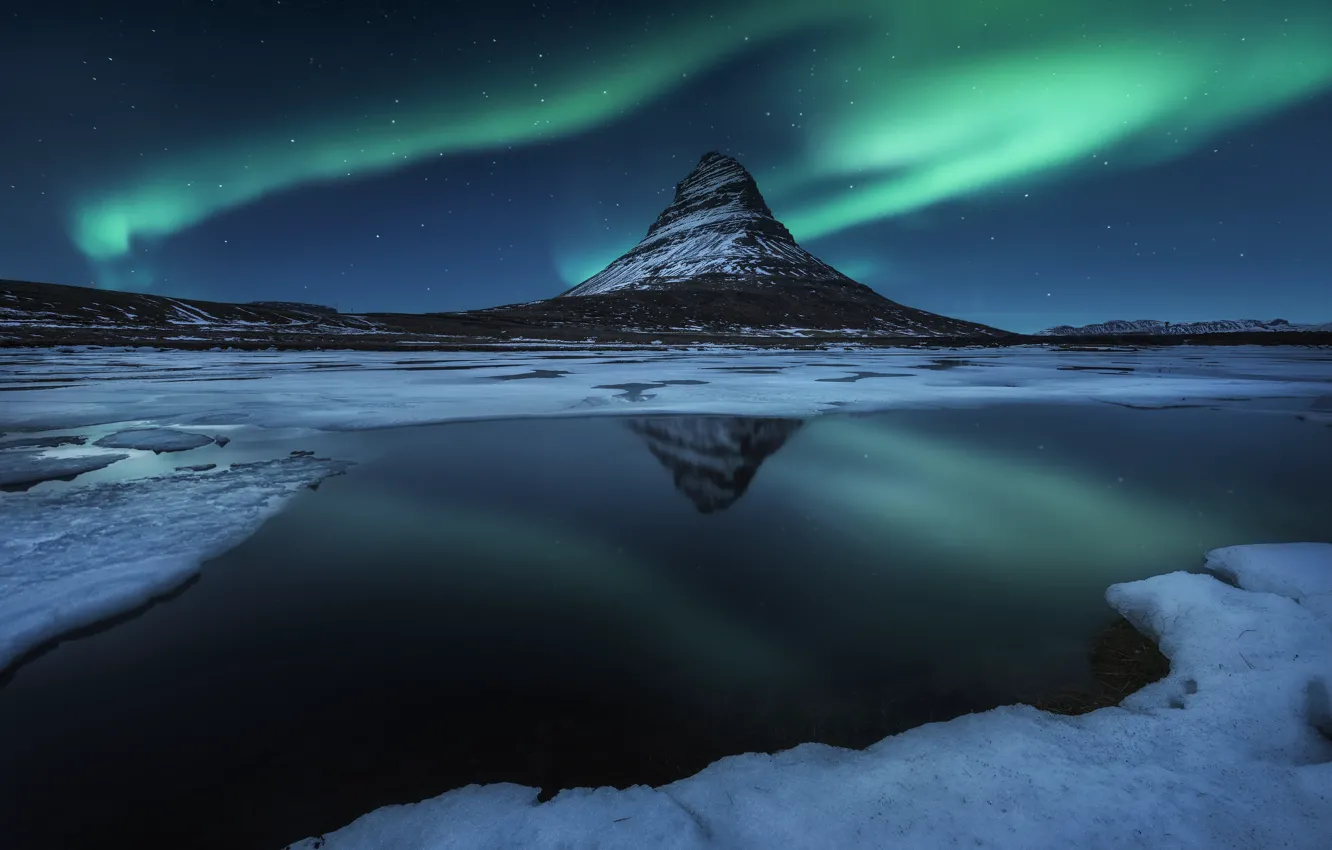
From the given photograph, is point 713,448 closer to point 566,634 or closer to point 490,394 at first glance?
point 566,634

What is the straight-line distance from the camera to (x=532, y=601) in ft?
14.9

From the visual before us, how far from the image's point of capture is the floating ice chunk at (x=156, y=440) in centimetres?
923

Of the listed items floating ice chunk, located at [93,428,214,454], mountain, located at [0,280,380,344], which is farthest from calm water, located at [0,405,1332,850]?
mountain, located at [0,280,380,344]

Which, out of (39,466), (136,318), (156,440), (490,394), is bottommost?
(39,466)

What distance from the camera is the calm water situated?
279 centimetres

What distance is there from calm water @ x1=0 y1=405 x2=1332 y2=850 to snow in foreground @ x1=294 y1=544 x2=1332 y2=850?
0.22m

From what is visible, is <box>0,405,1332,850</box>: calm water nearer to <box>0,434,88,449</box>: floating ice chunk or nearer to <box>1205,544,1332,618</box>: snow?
<box>1205,544,1332,618</box>: snow

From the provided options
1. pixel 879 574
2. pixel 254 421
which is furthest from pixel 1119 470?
pixel 254 421

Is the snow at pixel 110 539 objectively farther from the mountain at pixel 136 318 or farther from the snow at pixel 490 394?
the mountain at pixel 136 318

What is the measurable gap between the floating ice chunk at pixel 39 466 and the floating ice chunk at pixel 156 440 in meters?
0.54

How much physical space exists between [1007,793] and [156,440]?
12708mm

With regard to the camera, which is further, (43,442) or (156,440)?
Result: (43,442)

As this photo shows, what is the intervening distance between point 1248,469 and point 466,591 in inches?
459

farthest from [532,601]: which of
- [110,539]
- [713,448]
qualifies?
[713,448]
